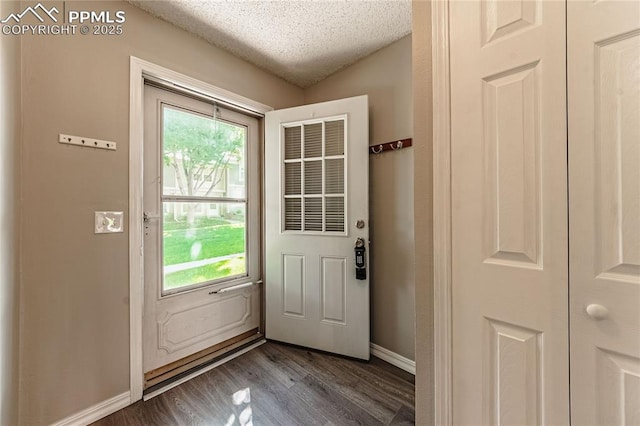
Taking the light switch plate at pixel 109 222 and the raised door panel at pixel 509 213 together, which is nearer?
the raised door panel at pixel 509 213

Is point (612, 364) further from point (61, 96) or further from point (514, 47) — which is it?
point (61, 96)

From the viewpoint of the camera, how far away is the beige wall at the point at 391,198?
1.96 metres

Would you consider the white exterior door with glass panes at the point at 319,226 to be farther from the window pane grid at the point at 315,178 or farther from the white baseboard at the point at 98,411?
the white baseboard at the point at 98,411

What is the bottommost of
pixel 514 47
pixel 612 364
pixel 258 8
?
pixel 612 364

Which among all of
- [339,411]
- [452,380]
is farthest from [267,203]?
[452,380]

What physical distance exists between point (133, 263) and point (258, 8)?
169cm

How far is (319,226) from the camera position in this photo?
7.29ft

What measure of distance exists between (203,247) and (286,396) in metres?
1.18

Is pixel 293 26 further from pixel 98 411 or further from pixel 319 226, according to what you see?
pixel 98 411

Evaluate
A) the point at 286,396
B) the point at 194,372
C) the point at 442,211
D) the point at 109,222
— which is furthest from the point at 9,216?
the point at 442,211

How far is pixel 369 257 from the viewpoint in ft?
6.84

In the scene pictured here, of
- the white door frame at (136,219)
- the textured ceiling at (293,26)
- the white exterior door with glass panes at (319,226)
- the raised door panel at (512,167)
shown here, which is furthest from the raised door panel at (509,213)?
the white door frame at (136,219)

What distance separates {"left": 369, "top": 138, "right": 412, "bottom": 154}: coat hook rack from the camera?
1.94m

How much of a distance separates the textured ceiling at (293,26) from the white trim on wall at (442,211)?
0.94 m
